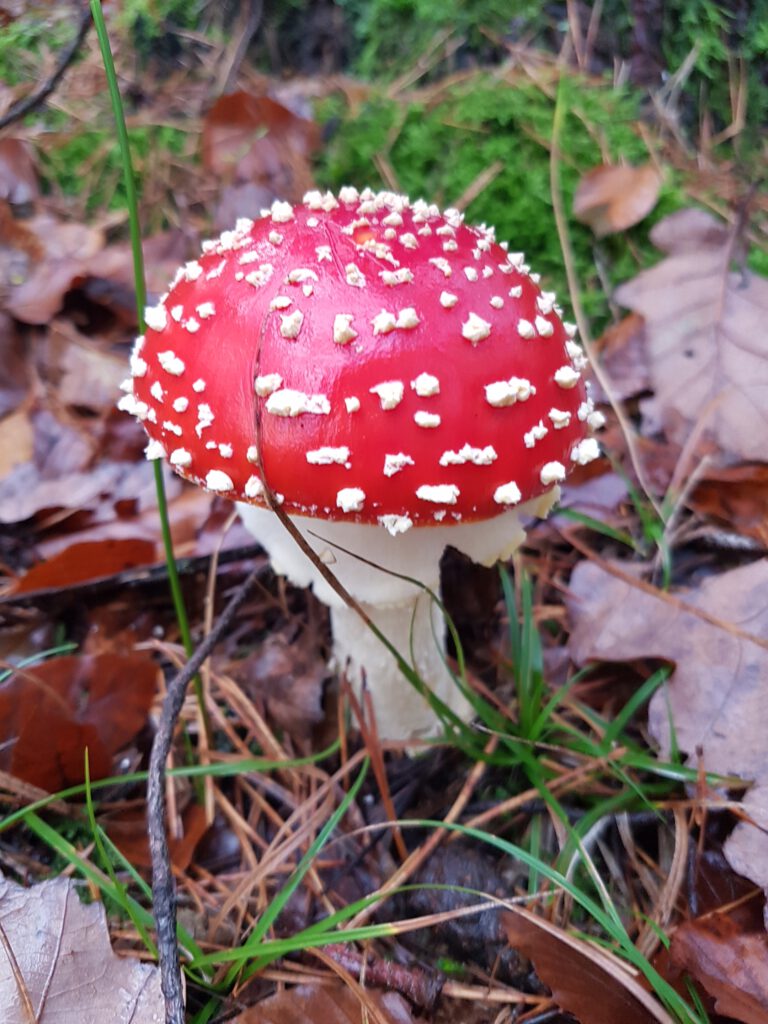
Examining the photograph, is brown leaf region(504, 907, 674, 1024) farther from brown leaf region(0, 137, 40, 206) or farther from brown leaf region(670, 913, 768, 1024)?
brown leaf region(0, 137, 40, 206)

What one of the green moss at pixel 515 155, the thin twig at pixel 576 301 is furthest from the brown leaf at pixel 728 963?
the green moss at pixel 515 155

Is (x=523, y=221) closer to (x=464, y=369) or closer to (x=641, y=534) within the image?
(x=641, y=534)

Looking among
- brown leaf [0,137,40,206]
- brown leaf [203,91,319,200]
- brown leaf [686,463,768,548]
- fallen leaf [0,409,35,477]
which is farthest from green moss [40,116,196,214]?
brown leaf [686,463,768,548]

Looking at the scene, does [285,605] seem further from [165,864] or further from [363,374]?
[363,374]

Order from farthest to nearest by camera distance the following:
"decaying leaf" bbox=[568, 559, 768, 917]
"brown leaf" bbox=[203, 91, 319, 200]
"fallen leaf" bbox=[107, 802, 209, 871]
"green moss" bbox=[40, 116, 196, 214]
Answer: "green moss" bbox=[40, 116, 196, 214]
"brown leaf" bbox=[203, 91, 319, 200]
"fallen leaf" bbox=[107, 802, 209, 871]
"decaying leaf" bbox=[568, 559, 768, 917]

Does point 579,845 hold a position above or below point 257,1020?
above

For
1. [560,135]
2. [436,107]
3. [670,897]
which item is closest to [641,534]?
[670,897]

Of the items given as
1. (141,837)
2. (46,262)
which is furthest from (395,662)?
(46,262)
